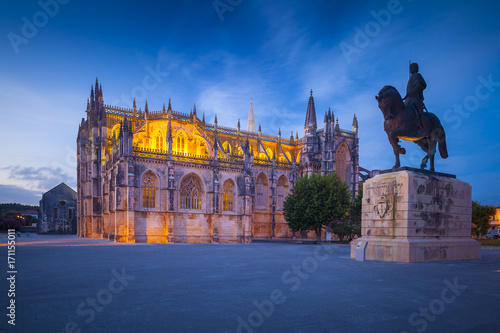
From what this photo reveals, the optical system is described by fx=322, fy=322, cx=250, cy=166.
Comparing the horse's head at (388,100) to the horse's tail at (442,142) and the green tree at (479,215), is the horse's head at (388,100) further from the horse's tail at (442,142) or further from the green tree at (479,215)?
Answer: the green tree at (479,215)

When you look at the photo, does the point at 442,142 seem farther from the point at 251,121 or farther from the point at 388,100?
the point at 251,121

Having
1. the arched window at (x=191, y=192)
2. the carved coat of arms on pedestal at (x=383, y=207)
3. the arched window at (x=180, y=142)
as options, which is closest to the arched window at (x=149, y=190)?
the arched window at (x=191, y=192)

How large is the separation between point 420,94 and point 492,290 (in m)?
9.69

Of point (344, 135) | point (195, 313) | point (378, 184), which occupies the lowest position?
point (195, 313)

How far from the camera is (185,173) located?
36.8 meters

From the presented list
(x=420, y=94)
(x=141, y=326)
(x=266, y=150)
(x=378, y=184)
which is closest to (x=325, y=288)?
(x=141, y=326)

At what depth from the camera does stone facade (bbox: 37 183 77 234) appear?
202 ft

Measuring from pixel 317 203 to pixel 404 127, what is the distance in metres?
22.3

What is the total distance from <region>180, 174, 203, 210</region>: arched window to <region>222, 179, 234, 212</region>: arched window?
10.0 ft

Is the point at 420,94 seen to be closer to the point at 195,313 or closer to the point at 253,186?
the point at 195,313

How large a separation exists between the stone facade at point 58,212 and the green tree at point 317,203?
48.0m

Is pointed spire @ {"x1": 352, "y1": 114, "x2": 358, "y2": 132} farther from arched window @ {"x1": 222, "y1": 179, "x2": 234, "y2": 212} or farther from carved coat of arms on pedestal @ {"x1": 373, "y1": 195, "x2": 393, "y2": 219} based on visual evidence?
carved coat of arms on pedestal @ {"x1": 373, "y1": 195, "x2": 393, "y2": 219}

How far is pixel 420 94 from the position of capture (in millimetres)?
14547

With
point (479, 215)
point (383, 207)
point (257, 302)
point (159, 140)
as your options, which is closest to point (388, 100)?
point (383, 207)
